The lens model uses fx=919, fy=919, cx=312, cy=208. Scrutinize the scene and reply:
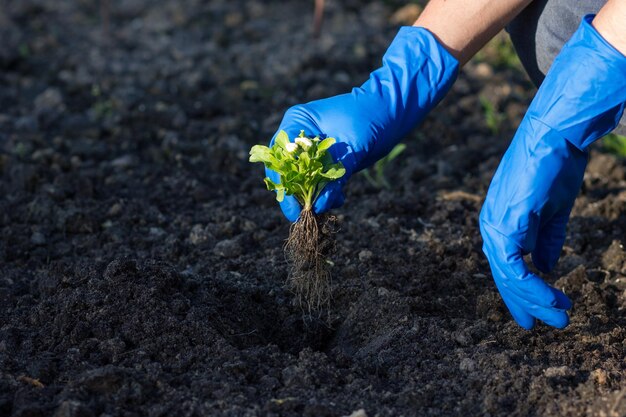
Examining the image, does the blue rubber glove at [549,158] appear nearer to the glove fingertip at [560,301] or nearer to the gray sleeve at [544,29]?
the glove fingertip at [560,301]

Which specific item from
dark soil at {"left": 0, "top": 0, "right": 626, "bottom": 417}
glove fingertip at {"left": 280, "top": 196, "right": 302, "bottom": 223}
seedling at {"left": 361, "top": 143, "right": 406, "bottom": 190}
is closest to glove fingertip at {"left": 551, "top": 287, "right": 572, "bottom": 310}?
dark soil at {"left": 0, "top": 0, "right": 626, "bottom": 417}

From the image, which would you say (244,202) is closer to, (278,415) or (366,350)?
(366,350)

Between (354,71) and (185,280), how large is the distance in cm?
255

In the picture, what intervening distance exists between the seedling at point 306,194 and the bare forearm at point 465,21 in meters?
0.54

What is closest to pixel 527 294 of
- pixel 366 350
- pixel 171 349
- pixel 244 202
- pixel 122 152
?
pixel 366 350

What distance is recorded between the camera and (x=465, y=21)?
2865 millimetres

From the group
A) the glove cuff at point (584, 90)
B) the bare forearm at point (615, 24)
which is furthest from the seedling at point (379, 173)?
the bare forearm at point (615, 24)

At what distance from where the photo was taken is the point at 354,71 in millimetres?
5238

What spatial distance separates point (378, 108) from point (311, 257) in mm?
510

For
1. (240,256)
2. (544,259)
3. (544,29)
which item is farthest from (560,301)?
(240,256)

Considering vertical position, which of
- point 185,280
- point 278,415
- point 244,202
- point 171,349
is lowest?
point 278,415

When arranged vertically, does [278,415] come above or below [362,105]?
below

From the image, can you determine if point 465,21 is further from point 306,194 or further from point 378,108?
point 306,194

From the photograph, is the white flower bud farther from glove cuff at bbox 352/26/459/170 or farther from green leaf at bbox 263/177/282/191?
glove cuff at bbox 352/26/459/170
